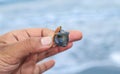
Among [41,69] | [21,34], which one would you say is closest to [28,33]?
[21,34]

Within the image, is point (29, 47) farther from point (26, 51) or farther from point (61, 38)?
point (61, 38)

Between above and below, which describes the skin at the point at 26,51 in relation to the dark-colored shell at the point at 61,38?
below

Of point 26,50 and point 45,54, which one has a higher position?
point 26,50

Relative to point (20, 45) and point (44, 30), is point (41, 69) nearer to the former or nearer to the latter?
point (44, 30)

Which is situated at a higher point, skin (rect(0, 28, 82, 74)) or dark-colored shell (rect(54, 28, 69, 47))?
dark-colored shell (rect(54, 28, 69, 47))

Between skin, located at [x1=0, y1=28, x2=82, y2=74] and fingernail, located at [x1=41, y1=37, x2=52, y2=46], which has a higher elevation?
fingernail, located at [x1=41, y1=37, x2=52, y2=46]
